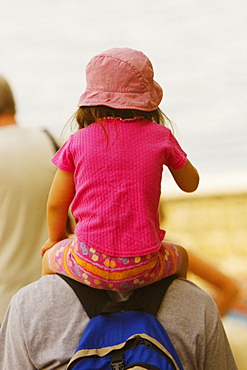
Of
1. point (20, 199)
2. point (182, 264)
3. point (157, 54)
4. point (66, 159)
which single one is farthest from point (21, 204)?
point (157, 54)

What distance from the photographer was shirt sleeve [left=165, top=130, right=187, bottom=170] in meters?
1.33

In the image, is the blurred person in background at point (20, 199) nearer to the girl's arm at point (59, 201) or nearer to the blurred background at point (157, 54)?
the girl's arm at point (59, 201)

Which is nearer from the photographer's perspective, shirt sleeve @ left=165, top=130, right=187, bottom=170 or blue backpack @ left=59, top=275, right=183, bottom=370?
blue backpack @ left=59, top=275, right=183, bottom=370

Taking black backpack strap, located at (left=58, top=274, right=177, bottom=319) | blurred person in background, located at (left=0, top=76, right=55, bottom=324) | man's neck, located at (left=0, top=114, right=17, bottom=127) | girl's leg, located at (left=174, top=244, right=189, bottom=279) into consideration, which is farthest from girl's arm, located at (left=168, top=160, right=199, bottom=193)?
man's neck, located at (left=0, top=114, right=17, bottom=127)

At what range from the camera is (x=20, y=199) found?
5.58 ft

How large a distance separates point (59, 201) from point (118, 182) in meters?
0.19

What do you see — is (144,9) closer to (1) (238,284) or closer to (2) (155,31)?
(2) (155,31)

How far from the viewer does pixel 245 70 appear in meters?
4.64

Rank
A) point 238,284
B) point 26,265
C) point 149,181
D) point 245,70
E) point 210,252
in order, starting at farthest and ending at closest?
point 245,70
point 210,252
point 238,284
point 26,265
point 149,181

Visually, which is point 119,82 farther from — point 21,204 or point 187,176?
point 21,204

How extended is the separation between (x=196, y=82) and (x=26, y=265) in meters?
3.26

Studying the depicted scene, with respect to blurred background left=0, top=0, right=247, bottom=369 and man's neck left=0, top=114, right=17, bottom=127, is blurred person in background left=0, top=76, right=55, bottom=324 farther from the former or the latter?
blurred background left=0, top=0, right=247, bottom=369

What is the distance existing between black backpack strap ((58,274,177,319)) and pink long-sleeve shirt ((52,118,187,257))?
125 millimetres

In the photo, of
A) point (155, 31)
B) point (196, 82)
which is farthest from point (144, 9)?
point (196, 82)
